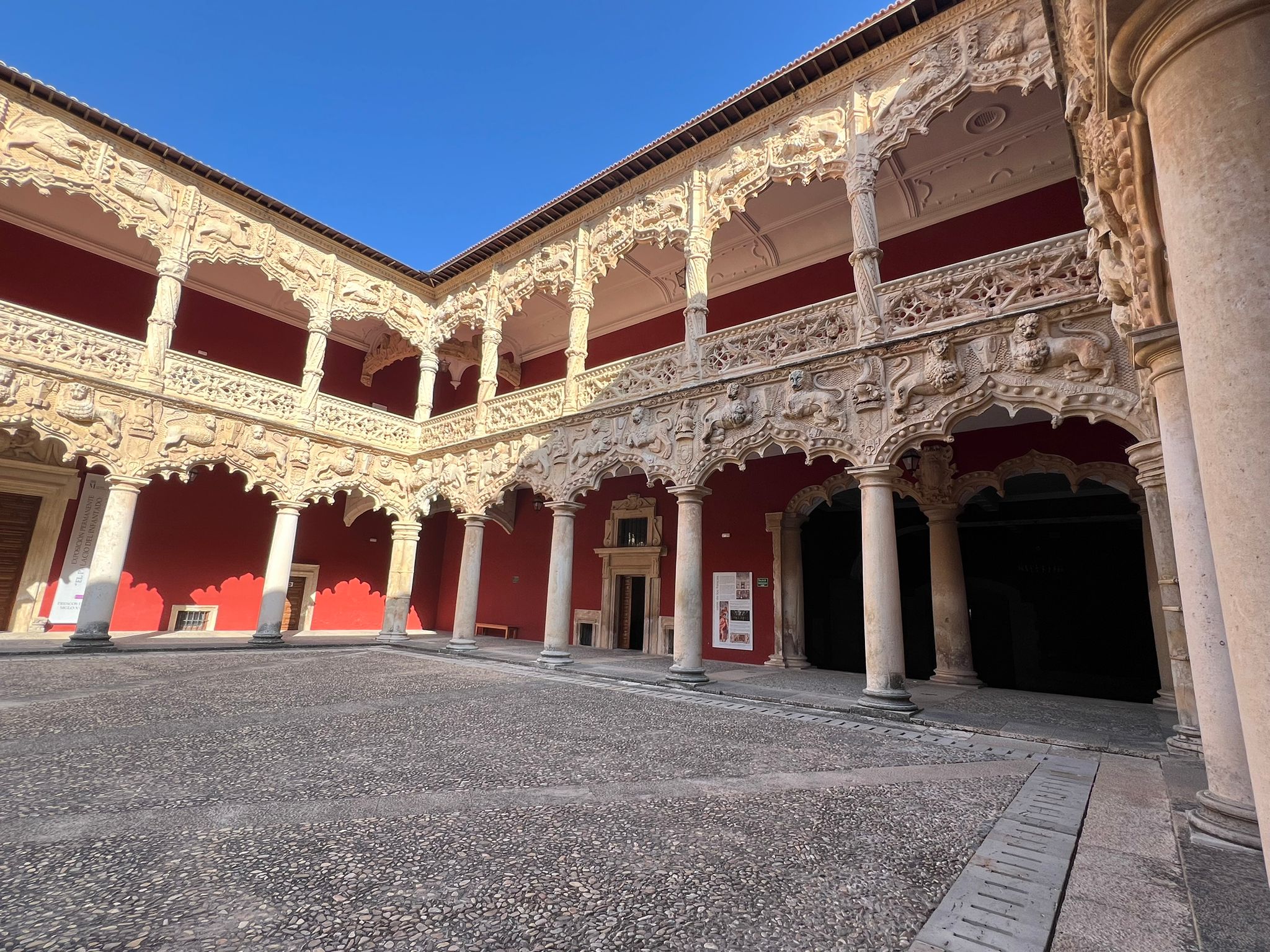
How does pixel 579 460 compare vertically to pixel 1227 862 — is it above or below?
above

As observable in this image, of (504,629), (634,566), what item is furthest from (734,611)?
(504,629)

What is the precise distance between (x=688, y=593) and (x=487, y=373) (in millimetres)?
7076

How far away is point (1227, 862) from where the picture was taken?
8.37ft

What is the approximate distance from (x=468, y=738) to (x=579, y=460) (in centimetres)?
610

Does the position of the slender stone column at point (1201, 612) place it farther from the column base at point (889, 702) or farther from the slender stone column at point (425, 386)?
the slender stone column at point (425, 386)

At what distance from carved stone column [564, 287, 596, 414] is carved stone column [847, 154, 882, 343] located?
505 cm

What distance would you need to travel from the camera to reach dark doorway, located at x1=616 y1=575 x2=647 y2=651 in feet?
45.3

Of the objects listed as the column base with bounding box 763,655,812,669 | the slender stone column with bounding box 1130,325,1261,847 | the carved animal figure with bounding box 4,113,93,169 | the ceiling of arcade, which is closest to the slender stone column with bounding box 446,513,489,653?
the column base with bounding box 763,655,812,669

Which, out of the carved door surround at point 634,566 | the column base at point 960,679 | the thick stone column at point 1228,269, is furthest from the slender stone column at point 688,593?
the thick stone column at point 1228,269

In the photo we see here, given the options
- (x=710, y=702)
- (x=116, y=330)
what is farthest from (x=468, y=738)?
(x=116, y=330)

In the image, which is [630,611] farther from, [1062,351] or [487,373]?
[1062,351]

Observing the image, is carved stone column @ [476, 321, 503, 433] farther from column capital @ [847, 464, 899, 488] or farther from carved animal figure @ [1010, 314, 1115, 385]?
carved animal figure @ [1010, 314, 1115, 385]

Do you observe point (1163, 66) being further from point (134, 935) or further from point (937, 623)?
point (937, 623)

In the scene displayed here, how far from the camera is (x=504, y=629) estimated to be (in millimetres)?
15609
